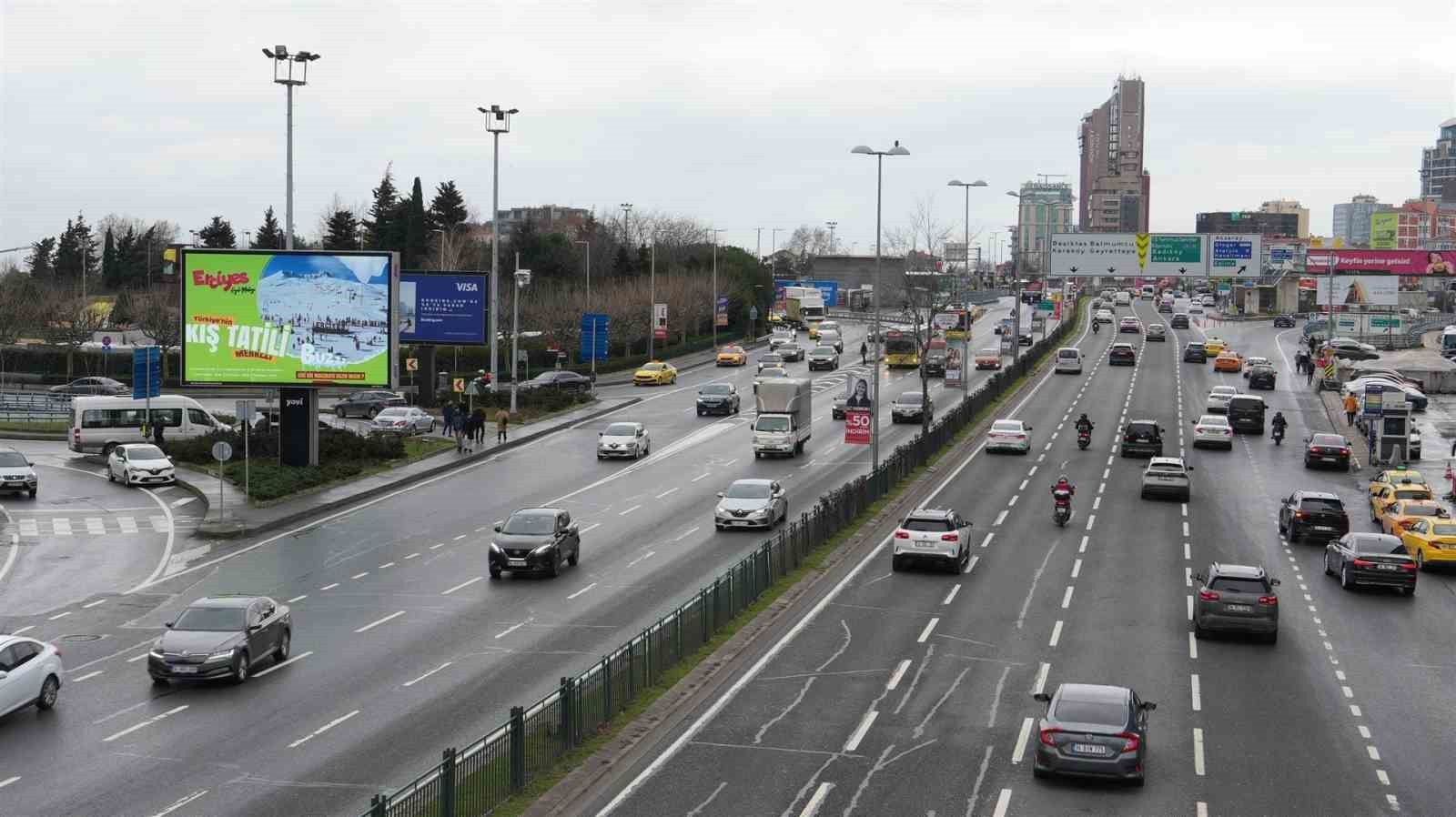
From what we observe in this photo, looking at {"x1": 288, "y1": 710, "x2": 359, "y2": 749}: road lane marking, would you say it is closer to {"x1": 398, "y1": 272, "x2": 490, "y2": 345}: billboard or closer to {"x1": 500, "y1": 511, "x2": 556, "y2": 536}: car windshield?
{"x1": 500, "y1": 511, "x2": 556, "y2": 536}: car windshield

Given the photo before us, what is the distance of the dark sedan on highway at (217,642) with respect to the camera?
25812 millimetres

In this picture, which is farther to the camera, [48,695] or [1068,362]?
[1068,362]

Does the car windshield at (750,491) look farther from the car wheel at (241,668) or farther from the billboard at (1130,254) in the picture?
the billboard at (1130,254)

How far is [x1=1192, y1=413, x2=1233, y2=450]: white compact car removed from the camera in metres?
63.0

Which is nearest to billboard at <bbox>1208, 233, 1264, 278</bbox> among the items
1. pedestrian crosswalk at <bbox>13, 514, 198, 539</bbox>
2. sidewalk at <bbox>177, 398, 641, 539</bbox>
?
sidewalk at <bbox>177, 398, 641, 539</bbox>

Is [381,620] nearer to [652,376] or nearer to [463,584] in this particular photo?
[463,584]

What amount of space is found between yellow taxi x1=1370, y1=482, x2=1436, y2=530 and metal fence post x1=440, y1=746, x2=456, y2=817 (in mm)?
34496

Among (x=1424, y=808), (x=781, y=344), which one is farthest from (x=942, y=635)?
(x=781, y=344)

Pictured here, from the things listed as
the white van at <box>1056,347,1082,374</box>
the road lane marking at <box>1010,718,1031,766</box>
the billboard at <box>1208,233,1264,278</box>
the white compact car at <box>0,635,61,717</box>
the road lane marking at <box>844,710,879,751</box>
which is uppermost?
the billboard at <box>1208,233,1264,278</box>

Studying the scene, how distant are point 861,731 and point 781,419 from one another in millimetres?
37000

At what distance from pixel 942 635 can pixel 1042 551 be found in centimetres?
1128

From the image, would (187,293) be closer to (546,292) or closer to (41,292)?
(546,292)

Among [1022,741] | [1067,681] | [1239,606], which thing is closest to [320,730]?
[1022,741]

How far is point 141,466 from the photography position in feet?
171
